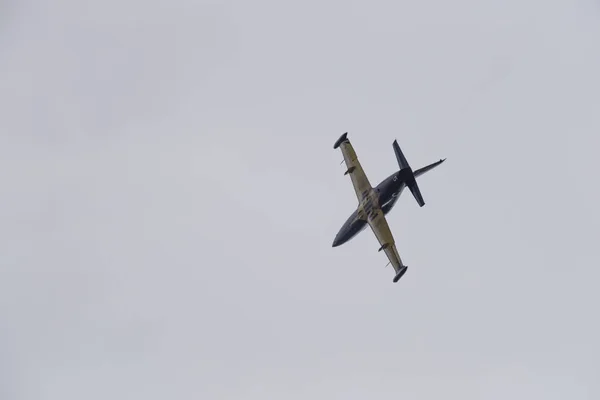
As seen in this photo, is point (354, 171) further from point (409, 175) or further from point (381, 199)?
point (409, 175)

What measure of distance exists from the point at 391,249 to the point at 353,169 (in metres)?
16.1

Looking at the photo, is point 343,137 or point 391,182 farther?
point 343,137

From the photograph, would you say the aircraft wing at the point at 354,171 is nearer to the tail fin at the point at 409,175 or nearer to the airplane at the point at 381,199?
the airplane at the point at 381,199

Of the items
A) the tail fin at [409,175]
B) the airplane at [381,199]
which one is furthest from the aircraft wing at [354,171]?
the tail fin at [409,175]

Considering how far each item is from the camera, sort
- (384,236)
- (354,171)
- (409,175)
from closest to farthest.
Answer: (409,175)
(384,236)
(354,171)

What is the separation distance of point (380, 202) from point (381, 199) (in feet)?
2.16

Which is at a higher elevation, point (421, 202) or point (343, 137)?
point (343, 137)

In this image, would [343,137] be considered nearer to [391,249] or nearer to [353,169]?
[353,169]

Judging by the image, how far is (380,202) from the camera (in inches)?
5615

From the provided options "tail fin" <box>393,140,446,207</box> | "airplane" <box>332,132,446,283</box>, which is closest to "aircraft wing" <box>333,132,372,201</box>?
"airplane" <box>332,132,446,283</box>

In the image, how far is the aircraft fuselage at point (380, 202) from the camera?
139 metres

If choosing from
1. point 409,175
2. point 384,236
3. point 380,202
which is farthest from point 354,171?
point 409,175

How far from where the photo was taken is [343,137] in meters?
149

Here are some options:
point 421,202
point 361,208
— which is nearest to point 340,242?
point 361,208
